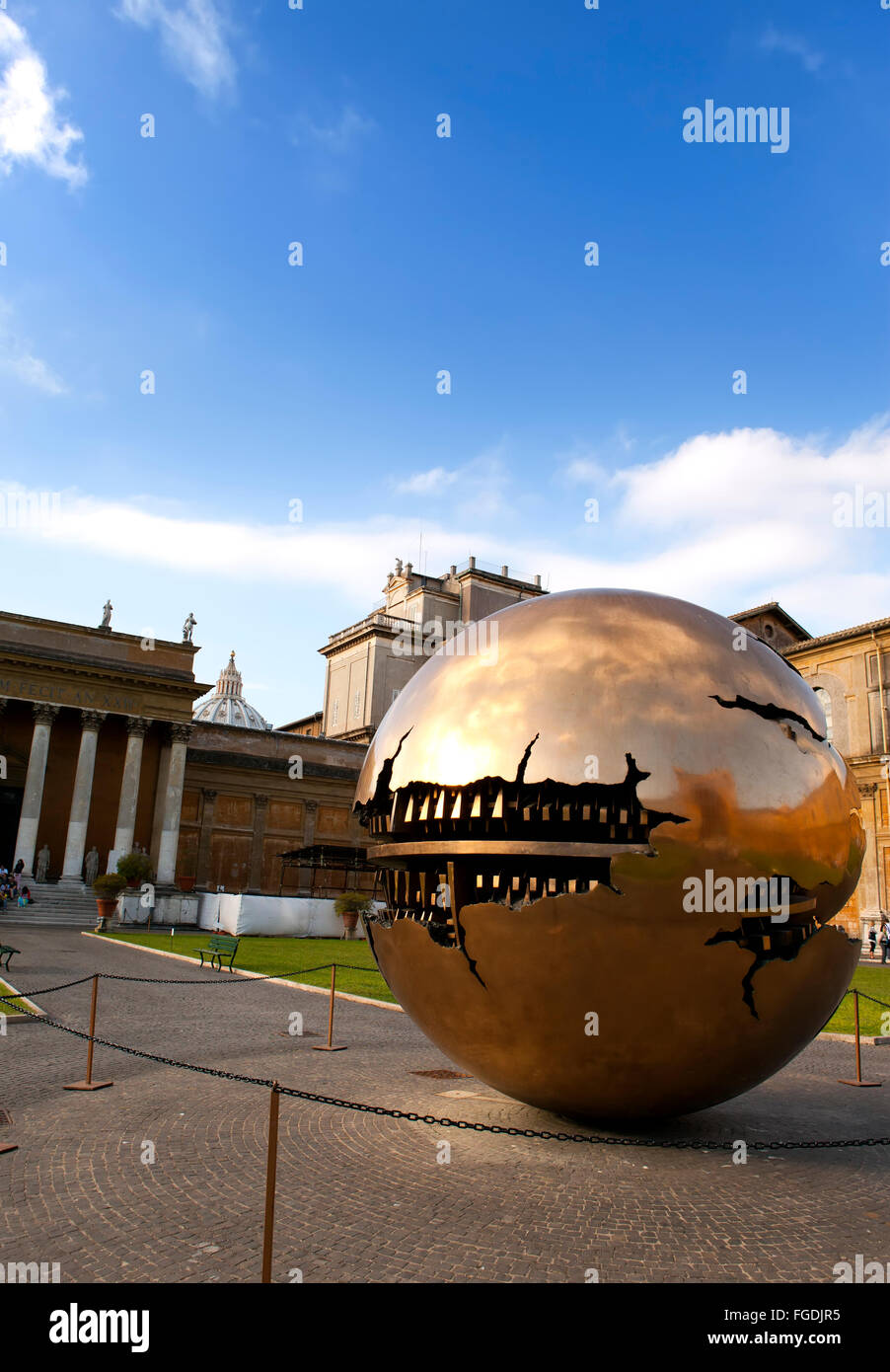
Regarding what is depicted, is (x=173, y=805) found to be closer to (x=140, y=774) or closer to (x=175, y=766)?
(x=175, y=766)

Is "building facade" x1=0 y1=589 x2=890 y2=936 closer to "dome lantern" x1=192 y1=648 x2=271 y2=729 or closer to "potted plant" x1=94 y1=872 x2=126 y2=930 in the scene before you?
"potted plant" x1=94 y1=872 x2=126 y2=930

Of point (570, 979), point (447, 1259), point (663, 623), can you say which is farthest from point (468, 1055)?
point (663, 623)

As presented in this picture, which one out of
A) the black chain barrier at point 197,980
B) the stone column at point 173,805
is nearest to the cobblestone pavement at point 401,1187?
the black chain barrier at point 197,980

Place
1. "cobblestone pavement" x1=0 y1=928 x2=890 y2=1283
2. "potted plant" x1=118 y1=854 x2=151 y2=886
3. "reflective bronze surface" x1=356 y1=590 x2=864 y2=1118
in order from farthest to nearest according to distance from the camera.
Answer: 1. "potted plant" x1=118 y1=854 x2=151 y2=886
2. "reflective bronze surface" x1=356 y1=590 x2=864 y2=1118
3. "cobblestone pavement" x1=0 y1=928 x2=890 y2=1283

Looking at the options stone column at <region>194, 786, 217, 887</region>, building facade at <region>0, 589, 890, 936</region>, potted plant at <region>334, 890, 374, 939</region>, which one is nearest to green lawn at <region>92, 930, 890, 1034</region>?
potted plant at <region>334, 890, 374, 939</region>

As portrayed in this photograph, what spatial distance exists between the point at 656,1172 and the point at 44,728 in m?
48.0

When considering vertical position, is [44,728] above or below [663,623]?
above

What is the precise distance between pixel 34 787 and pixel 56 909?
861 centimetres

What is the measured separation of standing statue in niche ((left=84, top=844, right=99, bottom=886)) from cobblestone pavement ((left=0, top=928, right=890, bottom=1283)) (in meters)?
40.0

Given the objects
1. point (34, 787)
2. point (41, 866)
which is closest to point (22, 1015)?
point (41, 866)

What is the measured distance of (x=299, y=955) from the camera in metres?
26.6

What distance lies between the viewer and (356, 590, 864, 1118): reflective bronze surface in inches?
227
